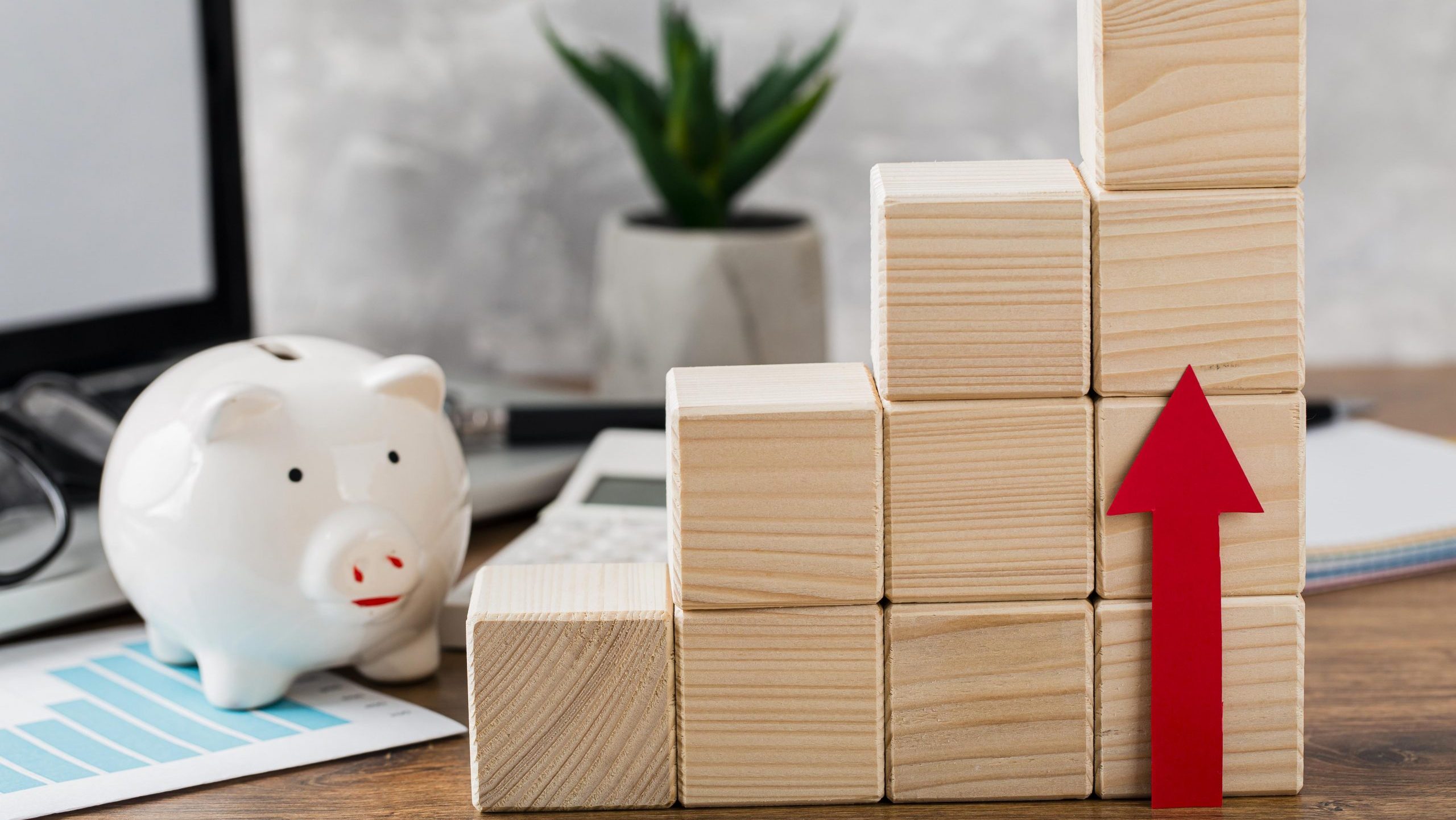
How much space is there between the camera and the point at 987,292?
1.38 feet

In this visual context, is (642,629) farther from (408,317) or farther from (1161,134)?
(408,317)

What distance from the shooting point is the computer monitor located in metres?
0.81

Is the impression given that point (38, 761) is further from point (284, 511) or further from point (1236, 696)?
point (1236, 696)

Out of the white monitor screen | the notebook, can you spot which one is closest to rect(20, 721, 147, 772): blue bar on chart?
the white monitor screen

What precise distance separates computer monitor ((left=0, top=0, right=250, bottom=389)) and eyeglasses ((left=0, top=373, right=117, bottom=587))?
9cm

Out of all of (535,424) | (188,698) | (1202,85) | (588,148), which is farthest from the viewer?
(588,148)

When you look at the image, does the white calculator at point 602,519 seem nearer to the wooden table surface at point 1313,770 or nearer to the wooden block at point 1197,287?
the wooden table surface at point 1313,770

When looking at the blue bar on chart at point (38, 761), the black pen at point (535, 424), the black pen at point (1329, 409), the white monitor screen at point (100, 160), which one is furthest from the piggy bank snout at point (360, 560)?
the black pen at point (1329, 409)

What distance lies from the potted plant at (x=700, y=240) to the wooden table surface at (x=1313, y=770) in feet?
1.45

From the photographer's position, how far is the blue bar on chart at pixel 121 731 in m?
0.48

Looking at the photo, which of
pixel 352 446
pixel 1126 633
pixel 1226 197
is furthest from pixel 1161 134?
pixel 352 446

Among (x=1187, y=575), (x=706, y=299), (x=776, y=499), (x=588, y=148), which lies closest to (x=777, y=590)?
(x=776, y=499)

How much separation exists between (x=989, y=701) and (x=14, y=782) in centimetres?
34

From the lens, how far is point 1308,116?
3.75 ft
